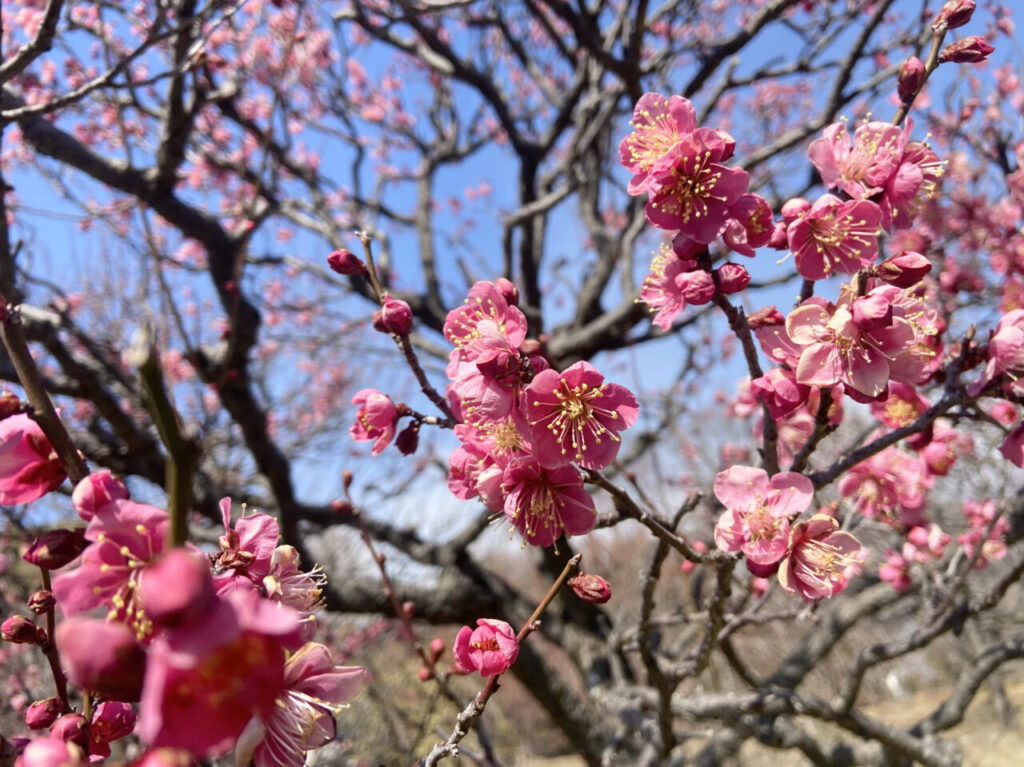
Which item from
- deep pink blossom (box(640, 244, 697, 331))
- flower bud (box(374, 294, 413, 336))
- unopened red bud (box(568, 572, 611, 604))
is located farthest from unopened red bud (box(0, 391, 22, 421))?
deep pink blossom (box(640, 244, 697, 331))

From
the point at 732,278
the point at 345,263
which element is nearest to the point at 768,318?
the point at 732,278

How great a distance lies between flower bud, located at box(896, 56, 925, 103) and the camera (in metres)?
1.29

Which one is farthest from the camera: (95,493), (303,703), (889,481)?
(889,481)

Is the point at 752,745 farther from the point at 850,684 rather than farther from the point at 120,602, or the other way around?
the point at 120,602

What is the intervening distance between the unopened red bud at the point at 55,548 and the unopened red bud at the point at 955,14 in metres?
1.92

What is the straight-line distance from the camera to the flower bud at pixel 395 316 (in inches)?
49.0

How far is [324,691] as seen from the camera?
90 centimetres

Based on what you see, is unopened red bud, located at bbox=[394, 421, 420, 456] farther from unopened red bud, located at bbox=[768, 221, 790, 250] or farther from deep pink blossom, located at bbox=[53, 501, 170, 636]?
unopened red bud, located at bbox=[768, 221, 790, 250]

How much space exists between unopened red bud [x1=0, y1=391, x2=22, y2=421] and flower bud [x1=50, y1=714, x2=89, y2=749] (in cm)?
39

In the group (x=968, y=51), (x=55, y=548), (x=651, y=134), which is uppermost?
(x=968, y=51)

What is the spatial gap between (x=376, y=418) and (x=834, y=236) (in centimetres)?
106

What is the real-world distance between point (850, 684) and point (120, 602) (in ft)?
10.7

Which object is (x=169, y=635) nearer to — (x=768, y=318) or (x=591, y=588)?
(x=591, y=588)

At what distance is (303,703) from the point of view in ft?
3.01
